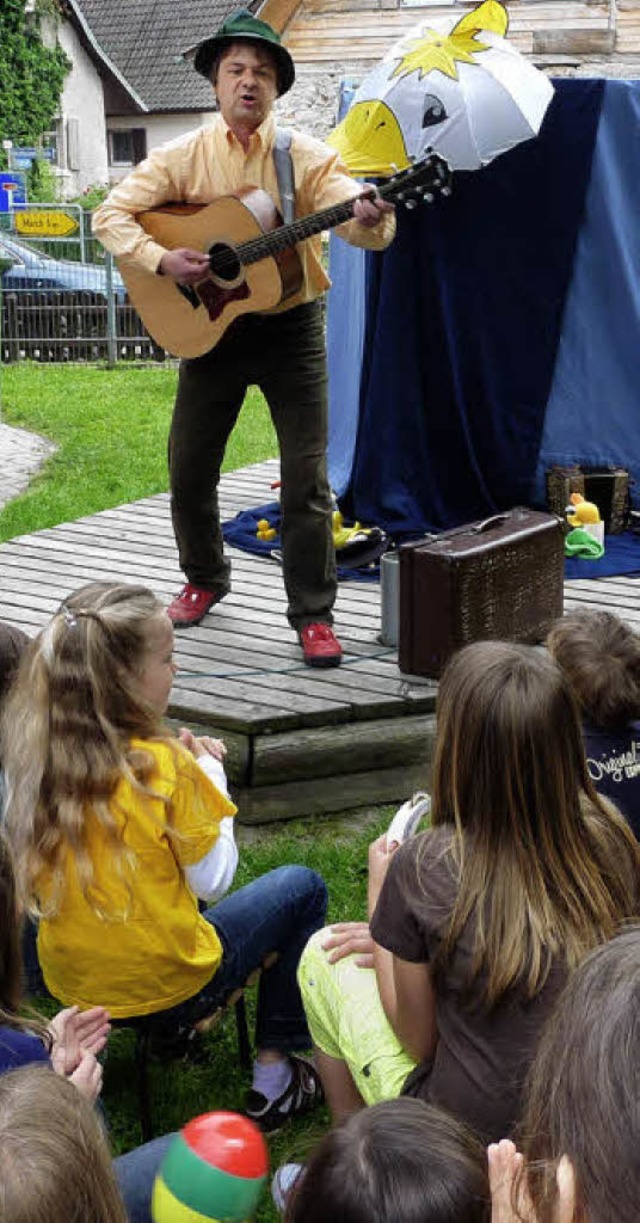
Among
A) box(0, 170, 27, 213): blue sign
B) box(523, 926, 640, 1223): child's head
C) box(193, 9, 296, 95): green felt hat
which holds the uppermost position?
box(0, 170, 27, 213): blue sign

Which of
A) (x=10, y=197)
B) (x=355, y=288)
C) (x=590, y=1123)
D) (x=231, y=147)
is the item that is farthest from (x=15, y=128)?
(x=590, y=1123)

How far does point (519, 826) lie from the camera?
2.26 m

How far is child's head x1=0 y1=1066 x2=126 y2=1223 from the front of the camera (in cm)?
130

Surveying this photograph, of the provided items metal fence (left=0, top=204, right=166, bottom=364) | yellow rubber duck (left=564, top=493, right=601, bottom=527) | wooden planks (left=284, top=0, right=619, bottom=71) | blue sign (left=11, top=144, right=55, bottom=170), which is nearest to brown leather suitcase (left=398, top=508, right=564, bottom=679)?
yellow rubber duck (left=564, top=493, right=601, bottom=527)

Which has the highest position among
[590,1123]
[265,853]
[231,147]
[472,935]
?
[231,147]

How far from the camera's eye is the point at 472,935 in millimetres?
2193

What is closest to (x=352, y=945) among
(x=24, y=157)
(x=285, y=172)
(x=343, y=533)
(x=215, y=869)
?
(x=215, y=869)

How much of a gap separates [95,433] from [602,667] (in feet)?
24.8

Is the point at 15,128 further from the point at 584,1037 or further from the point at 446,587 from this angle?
the point at 584,1037

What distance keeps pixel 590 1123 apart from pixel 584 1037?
0.27ft

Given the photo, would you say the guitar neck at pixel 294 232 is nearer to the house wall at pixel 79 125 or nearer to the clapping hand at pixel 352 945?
the clapping hand at pixel 352 945

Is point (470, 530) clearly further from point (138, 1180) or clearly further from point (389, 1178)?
point (389, 1178)

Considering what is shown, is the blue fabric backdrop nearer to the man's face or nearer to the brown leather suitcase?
the brown leather suitcase

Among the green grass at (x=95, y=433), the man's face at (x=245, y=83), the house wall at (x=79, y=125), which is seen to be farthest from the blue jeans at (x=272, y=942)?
the house wall at (x=79, y=125)
